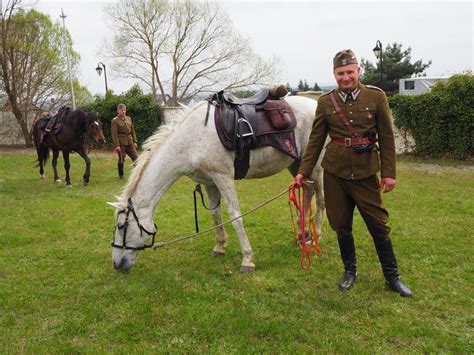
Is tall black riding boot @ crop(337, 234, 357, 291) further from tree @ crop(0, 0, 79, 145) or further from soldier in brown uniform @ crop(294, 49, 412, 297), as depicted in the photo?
Answer: tree @ crop(0, 0, 79, 145)

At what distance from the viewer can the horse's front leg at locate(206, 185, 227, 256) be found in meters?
4.38

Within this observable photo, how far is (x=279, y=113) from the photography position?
4.16 m

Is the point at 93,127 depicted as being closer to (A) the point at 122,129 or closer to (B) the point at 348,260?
(A) the point at 122,129

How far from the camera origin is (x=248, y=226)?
563cm

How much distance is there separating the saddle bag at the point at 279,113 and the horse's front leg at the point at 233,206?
0.78m

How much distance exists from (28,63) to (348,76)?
20269mm

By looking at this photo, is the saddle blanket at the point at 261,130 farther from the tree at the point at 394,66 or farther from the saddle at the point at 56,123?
the tree at the point at 394,66

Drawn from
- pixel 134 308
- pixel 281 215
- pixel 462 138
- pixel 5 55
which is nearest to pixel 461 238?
pixel 281 215

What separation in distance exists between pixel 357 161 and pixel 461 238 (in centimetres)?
248

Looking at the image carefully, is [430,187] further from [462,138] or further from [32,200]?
[32,200]

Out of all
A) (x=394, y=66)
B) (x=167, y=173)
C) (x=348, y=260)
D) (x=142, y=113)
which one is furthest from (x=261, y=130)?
(x=394, y=66)

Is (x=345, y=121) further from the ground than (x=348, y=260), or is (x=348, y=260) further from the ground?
(x=345, y=121)

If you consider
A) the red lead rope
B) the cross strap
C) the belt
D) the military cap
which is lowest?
the red lead rope

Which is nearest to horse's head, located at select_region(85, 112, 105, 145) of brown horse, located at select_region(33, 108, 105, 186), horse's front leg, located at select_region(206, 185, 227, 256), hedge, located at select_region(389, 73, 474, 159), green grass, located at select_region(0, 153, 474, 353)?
brown horse, located at select_region(33, 108, 105, 186)
